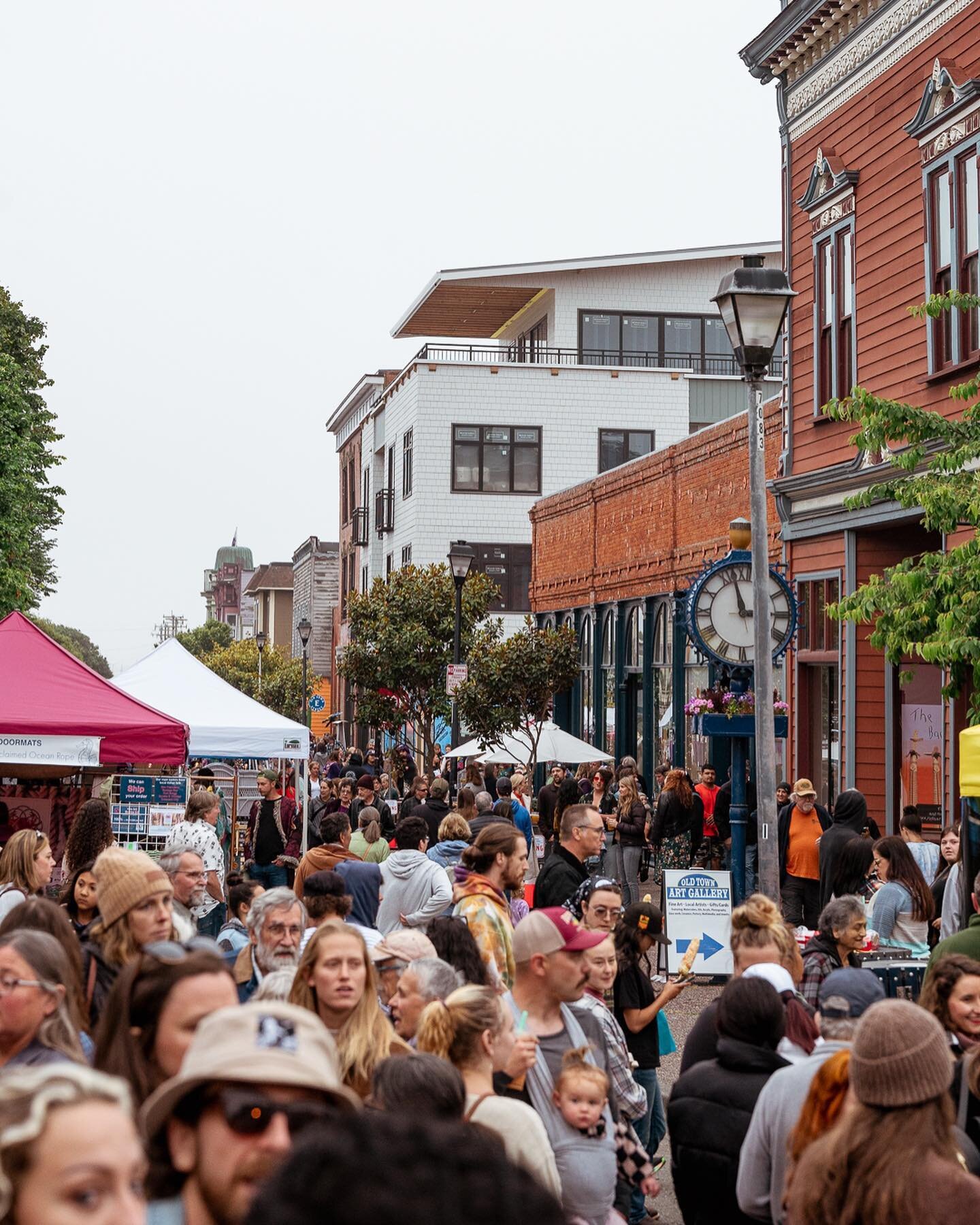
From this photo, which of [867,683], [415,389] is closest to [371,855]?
[867,683]

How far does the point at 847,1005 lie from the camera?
5746 millimetres

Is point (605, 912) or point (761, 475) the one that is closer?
point (605, 912)

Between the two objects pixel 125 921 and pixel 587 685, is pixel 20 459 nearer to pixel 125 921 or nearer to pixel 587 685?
pixel 587 685

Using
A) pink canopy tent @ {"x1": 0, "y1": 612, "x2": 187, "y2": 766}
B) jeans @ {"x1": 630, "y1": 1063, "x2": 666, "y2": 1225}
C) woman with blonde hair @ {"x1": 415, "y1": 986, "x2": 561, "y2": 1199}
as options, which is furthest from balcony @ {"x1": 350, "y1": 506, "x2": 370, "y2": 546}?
woman with blonde hair @ {"x1": 415, "y1": 986, "x2": 561, "y2": 1199}

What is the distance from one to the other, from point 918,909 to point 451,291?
136ft

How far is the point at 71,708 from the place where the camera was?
14844mm

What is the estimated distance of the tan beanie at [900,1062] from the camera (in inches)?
159

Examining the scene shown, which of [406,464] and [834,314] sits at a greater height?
[406,464]

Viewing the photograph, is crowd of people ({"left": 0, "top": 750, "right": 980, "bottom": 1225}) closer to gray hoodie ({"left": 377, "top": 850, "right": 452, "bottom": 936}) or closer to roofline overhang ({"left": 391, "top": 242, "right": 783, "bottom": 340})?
gray hoodie ({"left": 377, "top": 850, "right": 452, "bottom": 936})

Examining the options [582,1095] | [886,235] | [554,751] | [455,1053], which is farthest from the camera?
[554,751]

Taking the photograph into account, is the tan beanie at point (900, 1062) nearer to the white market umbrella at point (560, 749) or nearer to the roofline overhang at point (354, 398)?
the white market umbrella at point (560, 749)

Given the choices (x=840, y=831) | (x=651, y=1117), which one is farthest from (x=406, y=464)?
(x=651, y=1117)

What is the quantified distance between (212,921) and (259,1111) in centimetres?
1040

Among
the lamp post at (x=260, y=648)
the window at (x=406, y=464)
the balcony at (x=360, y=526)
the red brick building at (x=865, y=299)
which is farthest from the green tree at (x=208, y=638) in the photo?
the red brick building at (x=865, y=299)
